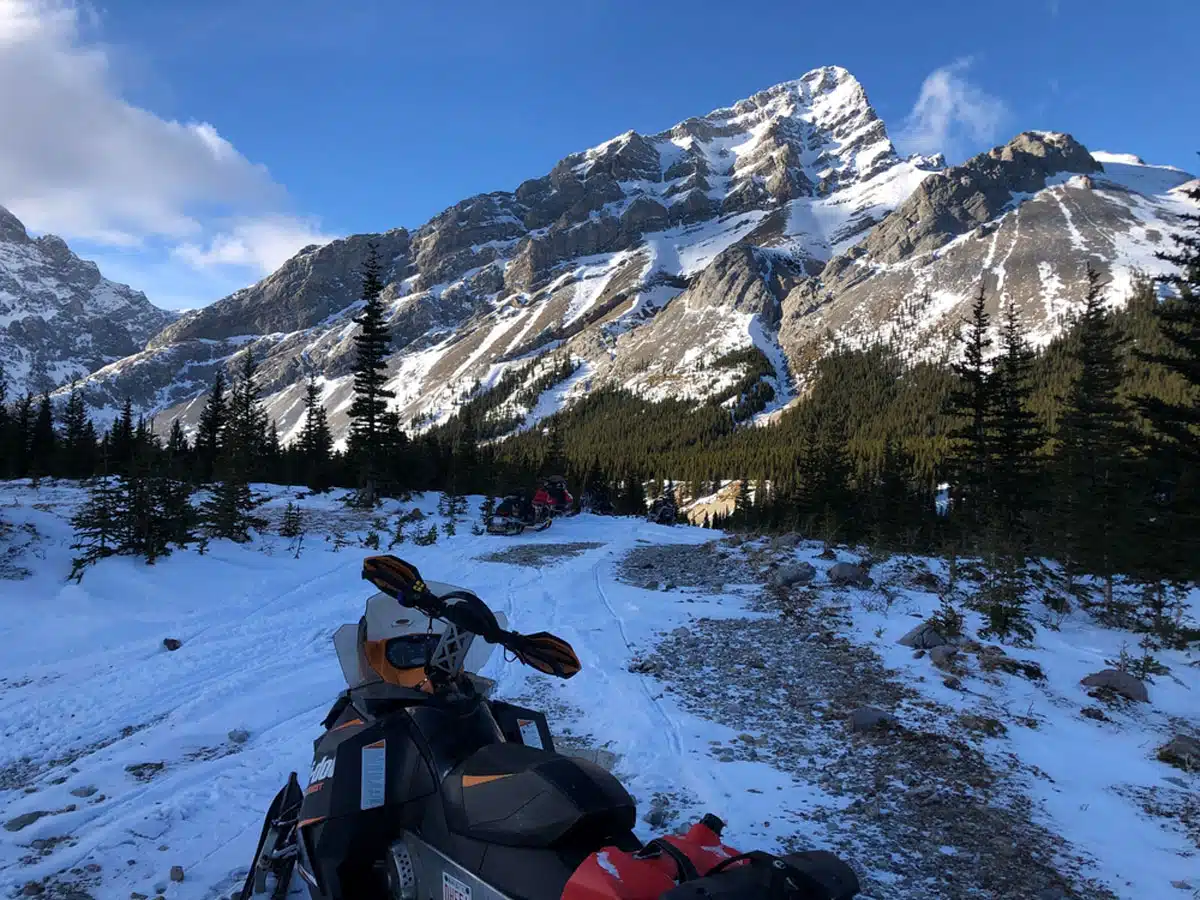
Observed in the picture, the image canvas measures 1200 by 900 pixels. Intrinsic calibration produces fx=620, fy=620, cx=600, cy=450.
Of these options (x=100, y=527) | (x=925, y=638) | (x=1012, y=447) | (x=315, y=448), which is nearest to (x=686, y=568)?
(x=925, y=638)

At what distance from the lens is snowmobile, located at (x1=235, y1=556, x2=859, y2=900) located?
184 cm

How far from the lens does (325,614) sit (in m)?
9.65

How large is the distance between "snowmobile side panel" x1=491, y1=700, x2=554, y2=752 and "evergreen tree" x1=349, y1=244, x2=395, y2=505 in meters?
25.6

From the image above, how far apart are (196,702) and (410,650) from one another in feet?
13.4

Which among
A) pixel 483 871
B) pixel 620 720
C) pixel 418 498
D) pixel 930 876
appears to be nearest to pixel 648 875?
pixel 483 871

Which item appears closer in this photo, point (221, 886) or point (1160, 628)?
point (221, 886)

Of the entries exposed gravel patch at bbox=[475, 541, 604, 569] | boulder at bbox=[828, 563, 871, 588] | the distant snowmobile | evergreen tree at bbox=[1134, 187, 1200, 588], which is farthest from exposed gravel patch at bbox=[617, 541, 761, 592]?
the distant snowmobile

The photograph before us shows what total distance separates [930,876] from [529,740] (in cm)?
270

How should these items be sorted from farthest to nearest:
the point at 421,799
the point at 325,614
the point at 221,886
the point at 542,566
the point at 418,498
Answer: the point at 418,498, the point at 542,566, the point at 325,614, the point at 221,886, the point at 421,799

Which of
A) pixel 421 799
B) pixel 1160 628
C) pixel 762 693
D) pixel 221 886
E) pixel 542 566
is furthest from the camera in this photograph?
pixel 542 566

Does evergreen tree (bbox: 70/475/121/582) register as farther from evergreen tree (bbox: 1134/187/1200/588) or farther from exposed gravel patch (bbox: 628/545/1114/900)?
evergreen tree (bbox: 1134/187/1200/588)

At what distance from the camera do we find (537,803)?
6.96 ft

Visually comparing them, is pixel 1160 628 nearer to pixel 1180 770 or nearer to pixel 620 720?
pixel 1180 770

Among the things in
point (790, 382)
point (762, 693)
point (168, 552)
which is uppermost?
point (790, 382)
